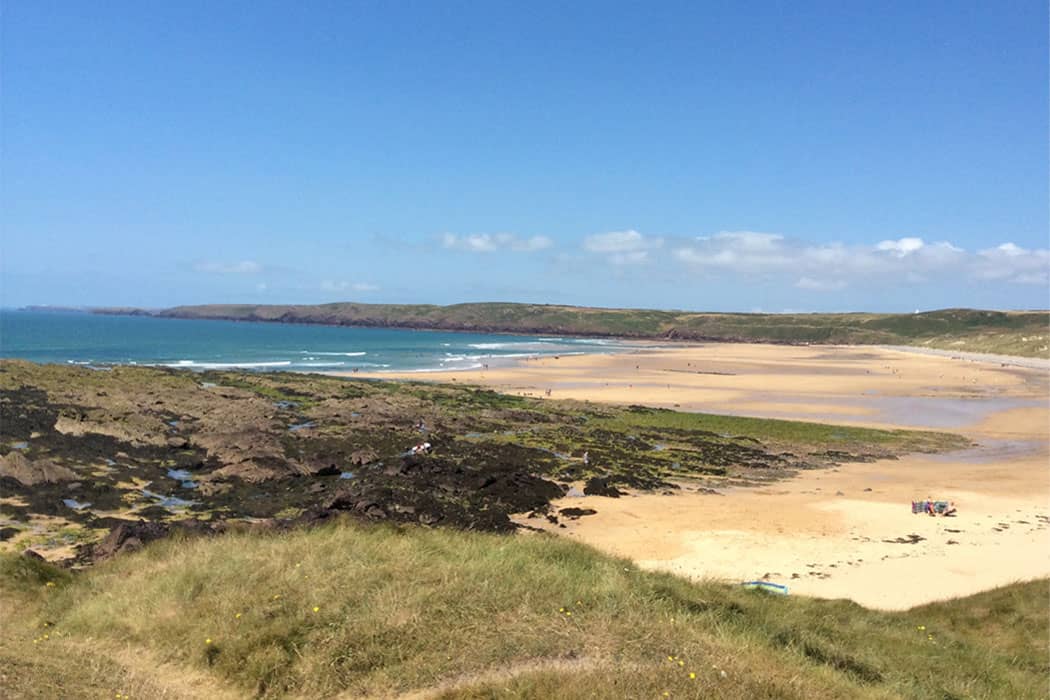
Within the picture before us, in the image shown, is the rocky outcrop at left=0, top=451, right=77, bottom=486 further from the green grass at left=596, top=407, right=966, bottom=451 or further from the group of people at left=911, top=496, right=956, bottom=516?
the group of people at left=911, top=496, right=956, bottom=516

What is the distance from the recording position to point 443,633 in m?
7.95

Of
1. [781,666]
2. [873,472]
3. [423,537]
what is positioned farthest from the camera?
[873,472]

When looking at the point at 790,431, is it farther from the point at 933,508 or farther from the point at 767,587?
the point at 767,587

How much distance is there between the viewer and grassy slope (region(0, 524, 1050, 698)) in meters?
7.22

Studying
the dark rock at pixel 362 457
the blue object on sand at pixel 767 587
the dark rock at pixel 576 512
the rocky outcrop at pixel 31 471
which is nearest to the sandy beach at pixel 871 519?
the dark rock at pixel 576 512

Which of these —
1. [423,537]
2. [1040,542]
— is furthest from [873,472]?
[423,537]

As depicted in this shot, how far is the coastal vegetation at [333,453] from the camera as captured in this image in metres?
20.5

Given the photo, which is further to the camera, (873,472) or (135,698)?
(873,472)

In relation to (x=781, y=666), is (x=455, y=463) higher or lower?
lower

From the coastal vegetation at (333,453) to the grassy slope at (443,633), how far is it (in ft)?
20.6

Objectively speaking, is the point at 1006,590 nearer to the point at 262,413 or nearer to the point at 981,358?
the point at 262,413

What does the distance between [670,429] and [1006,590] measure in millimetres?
25301

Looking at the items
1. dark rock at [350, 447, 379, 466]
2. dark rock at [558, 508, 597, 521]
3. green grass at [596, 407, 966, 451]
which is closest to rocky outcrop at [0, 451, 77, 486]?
dark rock at [350, 447, 379, 466]

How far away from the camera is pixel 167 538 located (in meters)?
13.6
